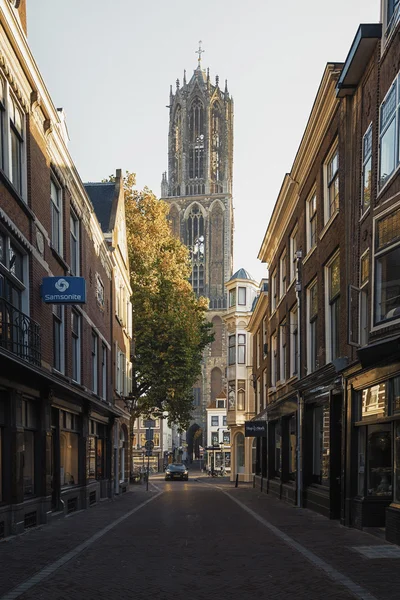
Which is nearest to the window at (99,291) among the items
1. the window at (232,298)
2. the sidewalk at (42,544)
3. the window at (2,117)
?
the sidewalk at (42,544)

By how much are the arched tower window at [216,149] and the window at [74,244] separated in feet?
333

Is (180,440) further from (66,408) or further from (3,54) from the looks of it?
(3,54)

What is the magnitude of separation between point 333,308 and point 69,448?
318 inches

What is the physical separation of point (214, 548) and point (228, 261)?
10710 cm

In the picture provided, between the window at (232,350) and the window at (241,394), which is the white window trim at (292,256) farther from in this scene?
the window at (232,350)

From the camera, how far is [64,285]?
17984 mm

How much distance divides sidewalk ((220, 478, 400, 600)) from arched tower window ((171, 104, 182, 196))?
106846 mm

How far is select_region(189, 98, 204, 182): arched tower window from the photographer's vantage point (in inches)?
4938

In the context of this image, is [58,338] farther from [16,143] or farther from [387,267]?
[387,267]

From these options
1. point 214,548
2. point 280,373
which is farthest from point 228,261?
point 214,548

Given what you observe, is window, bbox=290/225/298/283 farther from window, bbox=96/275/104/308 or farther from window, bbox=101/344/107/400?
window, bbox=101/344/107/400

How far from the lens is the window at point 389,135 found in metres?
13.7

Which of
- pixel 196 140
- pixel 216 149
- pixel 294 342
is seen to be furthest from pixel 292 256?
pixel 196 140

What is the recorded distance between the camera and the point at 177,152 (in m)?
127
